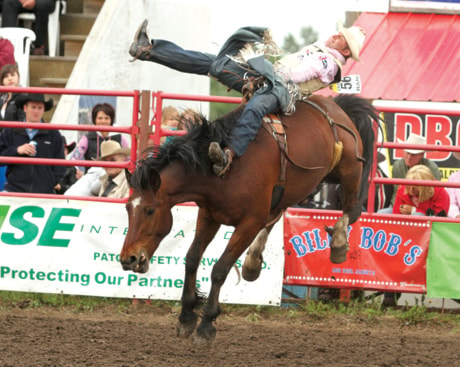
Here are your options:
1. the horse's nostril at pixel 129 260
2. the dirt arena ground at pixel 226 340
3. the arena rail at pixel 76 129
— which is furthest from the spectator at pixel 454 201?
the horse's nostril at pixel 129 260

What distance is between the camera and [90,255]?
26.2ft

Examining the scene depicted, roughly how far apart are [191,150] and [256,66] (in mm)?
844

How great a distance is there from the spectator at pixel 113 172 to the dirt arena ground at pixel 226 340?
1102 mm

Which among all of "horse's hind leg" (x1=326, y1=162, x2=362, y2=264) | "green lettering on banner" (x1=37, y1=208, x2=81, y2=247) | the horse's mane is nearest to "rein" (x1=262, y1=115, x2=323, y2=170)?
the horse's mane

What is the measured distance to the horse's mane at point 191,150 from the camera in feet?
18.8

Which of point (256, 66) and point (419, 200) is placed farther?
point (419, 200)

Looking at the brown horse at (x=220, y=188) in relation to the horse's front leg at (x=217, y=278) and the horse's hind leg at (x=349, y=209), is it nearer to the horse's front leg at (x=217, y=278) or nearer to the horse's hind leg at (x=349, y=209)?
the horse's front leg at (x=217, y=278)

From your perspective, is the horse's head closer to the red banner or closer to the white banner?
the white banner

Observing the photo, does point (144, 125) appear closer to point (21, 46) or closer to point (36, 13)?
point (21, 46)

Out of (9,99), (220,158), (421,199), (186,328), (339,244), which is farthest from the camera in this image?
(9,99)

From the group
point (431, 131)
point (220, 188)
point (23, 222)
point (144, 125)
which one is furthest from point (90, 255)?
point (431, 131)

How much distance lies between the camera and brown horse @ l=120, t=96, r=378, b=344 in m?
5.67

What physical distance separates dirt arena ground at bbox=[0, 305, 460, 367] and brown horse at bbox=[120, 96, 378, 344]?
43 cm

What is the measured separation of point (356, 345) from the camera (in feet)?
22.4
